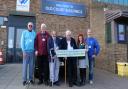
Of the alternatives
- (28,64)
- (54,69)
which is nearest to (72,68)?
(54,69)

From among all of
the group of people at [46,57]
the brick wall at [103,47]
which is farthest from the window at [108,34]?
the group of people at [46,57]

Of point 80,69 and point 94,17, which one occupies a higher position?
point 94,17

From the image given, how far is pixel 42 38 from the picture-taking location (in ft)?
42.4

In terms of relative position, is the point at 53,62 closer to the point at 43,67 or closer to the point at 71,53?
the point at 43,67

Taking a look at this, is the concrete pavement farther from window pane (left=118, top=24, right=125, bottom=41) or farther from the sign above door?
the sign above door

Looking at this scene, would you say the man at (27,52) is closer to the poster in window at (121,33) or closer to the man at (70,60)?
the man at (70,60)

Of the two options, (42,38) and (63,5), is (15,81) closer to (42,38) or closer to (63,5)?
(42,38)

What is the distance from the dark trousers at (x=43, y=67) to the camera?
12953 millimetres

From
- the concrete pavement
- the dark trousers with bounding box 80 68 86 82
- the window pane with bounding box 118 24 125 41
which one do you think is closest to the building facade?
the window pane with bounding box 118 24 125 41

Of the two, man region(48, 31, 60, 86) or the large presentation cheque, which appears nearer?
man region(48, 31, 60, 86)

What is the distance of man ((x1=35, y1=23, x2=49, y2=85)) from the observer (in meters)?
12.8

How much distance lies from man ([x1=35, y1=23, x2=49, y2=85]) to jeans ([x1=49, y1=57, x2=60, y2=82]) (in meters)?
0.15

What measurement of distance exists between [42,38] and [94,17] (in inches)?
453

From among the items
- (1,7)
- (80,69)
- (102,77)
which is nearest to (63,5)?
(1,7)
